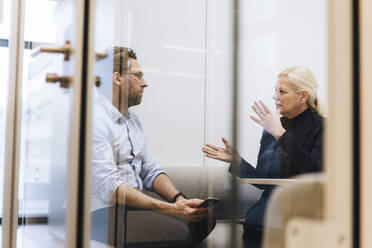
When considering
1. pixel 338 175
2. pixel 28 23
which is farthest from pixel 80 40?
pixel 338 175

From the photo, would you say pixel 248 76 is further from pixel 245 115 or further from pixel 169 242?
pixel 169 242

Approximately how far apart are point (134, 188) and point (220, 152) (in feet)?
0.79

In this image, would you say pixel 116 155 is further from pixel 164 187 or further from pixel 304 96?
pixel 304 96

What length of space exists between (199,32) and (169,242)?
0.49m

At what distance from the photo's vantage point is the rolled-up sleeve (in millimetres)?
844

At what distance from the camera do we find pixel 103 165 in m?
0.88

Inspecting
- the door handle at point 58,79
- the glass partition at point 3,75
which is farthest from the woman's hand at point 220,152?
the glass partition at point 3,75

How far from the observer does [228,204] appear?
78cm

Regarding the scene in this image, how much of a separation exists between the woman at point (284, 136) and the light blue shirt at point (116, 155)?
0.92ft

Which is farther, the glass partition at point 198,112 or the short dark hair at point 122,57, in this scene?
the short dark hair at point 122,57

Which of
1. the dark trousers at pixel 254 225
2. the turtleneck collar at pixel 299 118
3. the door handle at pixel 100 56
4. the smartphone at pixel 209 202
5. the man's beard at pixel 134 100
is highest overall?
the door handle at pixel 100 56

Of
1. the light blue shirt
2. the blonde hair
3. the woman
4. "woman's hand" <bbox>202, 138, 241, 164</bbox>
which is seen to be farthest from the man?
the blonde hair

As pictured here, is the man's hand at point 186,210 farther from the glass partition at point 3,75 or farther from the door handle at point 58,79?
the glass partition at point 3,75

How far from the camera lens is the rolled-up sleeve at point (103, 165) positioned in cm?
84
